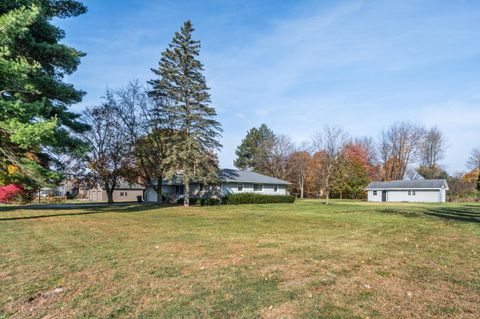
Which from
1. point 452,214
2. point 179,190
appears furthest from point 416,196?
point 179,190

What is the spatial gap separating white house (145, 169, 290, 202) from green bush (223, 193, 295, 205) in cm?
162

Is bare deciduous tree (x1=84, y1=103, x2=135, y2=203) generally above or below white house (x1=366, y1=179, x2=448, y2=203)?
above

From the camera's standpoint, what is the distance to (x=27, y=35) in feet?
50.5

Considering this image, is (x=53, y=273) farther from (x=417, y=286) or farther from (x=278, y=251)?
(x=417, y=286)

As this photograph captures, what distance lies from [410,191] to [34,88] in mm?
46948

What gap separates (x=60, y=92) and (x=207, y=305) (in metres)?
17.0

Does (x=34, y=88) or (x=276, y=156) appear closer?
(x=34, y=88)

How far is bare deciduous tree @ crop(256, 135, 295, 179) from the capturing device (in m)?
57.8

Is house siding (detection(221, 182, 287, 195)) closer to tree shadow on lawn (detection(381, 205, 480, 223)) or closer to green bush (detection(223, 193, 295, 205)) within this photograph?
green bush (detection(223, 193, 295, 205))

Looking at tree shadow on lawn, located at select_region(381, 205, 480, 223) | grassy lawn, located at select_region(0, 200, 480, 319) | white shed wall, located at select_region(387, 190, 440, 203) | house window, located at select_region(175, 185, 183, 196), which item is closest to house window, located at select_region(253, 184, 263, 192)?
house window, located at select_region(175, 185, 183, 196)

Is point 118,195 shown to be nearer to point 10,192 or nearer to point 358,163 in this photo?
point 10,192

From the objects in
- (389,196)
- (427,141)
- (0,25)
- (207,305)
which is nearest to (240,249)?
(207,305)

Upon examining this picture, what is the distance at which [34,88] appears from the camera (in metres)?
16.0

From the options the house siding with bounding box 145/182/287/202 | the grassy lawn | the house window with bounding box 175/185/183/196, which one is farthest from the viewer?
the house window with bounding box 175/185/183/196
